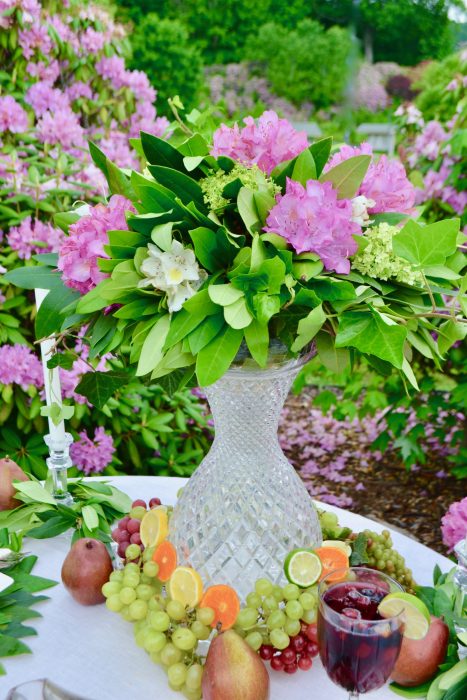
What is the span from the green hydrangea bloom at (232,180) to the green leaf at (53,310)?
250mm

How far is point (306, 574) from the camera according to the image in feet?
3.05

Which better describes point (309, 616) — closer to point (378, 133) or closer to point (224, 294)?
point (224, 294)

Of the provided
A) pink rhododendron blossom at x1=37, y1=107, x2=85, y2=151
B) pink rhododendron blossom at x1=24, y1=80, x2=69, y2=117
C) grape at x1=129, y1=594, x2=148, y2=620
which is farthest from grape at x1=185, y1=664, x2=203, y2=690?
pink rhododendron blossom at x1=24, y1=80, x2=69, y2=117

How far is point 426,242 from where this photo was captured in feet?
2.62

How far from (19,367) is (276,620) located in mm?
1268

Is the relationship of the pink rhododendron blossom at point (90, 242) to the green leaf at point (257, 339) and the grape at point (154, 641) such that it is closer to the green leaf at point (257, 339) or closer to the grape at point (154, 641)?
the green leaf at point (257, 339)

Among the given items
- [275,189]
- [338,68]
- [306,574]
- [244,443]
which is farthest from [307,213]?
[338,68]

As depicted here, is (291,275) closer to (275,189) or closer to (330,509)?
(275,189)

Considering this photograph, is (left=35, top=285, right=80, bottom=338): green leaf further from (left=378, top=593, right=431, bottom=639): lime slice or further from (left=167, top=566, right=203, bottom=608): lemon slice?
(left=378, top=593, right=431, bottom=639): lime slice

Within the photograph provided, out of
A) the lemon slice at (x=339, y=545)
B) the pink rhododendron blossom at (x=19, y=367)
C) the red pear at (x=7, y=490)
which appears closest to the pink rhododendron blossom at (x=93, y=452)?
the pink rhododendron blossom at (x=19, y=367)

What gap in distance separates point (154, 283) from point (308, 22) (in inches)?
644

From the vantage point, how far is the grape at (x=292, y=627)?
0.89m

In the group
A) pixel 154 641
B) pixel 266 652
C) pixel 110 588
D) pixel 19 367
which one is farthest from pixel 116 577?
pixel 19 367

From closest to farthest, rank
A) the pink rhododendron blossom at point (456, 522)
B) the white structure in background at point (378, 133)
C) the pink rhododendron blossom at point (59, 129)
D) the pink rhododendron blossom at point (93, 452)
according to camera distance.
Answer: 1. the pink rhododendron blossom at point (456, 522)
2. the pink rhododendron blossom at point (93, 452)
3. the pink rhododendron blossom at point (59, 129)
4. the white structure in background at point (378, 133)
